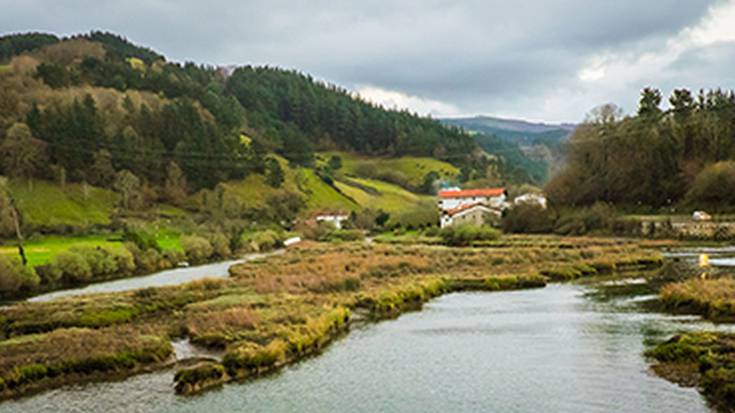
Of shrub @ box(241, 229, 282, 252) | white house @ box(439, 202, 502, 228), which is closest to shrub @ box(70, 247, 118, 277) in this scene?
shrub @ box(241, 229, 282, 252)

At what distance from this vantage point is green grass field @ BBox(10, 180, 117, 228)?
112344 millimetres

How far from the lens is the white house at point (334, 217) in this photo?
154m

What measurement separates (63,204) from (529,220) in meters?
79.1

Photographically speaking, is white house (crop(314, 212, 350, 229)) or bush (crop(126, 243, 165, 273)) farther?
white house (crop(314, 212, 350, 229))

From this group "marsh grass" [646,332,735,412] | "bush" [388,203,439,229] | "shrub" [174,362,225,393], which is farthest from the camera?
"bush" [388,203,439,229]

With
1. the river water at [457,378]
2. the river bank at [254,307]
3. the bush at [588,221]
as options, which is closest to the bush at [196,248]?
the river bank at [254,307]

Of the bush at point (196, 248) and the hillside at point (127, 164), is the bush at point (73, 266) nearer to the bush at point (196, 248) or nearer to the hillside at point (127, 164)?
the bush at point (196, 248)

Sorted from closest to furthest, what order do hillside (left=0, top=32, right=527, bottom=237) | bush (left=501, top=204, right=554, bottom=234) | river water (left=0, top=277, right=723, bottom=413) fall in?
1. river water (left=0, top=277, right=723, bottom=413)
2. bush (left=501, top=204, right=554, bottom=234)
3. hillside (left=0, top=32, right=527, bottom=237)

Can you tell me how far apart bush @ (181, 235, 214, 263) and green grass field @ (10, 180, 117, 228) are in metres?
19.2

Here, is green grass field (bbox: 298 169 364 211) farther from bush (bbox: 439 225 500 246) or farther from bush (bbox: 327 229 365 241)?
bush (bbox: 439 225 500 246)

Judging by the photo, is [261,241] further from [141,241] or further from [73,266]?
[73,266]

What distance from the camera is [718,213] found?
104938mm

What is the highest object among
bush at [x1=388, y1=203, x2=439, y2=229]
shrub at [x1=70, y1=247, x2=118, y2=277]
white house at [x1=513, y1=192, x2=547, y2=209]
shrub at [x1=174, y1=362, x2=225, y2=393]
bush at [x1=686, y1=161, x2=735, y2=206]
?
bush at [x1=686, y1=161, x2=735, y2=206]

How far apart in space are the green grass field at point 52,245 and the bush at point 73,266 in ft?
6.78
